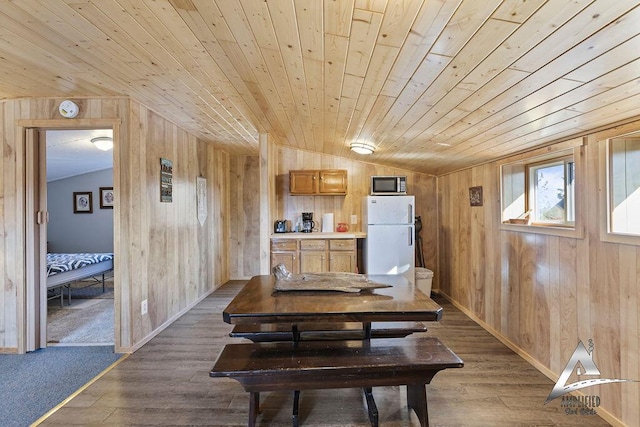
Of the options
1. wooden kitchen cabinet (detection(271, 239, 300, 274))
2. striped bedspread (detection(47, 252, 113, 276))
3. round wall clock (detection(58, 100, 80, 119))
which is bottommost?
striped bedspread (detection(47, 252, 113, 276))

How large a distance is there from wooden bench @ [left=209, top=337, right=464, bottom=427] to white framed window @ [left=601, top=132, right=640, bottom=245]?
130 centimetres

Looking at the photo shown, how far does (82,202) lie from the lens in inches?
256

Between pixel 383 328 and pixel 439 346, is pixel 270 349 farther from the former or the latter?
pixel 439 346

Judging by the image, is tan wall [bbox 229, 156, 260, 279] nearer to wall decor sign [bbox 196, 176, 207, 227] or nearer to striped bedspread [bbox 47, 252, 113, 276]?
wall decor sign [bbox 196, 176, 207, 227]

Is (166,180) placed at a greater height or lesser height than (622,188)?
greater

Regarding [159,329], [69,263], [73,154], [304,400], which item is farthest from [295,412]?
[73,154]

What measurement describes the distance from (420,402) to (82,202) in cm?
760

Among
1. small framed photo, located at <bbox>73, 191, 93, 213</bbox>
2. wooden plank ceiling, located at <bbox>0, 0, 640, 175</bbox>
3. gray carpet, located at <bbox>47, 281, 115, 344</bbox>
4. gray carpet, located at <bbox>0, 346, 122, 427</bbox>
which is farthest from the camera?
small framed photo, located at <bbox>73, 191, 93, 213</bbox>

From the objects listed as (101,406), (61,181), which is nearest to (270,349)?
(101,406)

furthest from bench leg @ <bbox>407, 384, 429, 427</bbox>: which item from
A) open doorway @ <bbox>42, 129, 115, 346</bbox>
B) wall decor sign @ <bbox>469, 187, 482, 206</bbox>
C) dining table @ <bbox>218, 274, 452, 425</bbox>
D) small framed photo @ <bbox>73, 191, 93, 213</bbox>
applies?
small framed photo @ <bbox>73, 191, 93, 213</bbox>

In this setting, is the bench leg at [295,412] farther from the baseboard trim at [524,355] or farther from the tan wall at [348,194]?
the tan wall at [348,194]

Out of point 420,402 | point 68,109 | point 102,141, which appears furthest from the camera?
point 102,141

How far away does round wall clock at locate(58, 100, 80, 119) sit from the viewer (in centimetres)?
273

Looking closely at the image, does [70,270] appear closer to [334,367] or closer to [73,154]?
[73,154]
